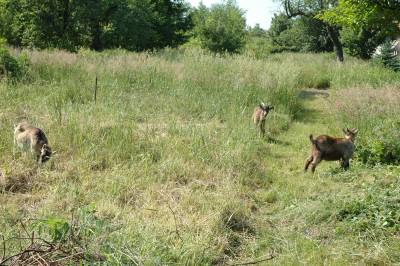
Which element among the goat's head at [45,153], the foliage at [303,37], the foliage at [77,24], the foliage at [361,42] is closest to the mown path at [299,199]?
the goat's head at [45,153]

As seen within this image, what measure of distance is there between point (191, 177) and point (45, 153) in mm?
1959

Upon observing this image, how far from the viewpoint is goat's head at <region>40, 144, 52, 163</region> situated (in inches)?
229

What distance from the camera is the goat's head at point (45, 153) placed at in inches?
229

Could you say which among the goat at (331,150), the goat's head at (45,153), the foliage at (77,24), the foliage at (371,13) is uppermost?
the foliage at (371,13)

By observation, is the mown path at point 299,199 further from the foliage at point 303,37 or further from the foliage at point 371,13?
the foliage at point 303,37

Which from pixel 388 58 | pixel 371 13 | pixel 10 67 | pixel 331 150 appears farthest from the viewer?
pixel 388 58

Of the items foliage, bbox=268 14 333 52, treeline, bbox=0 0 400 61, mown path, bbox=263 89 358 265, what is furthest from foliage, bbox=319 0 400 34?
foliage, bbox=268 14 333 52

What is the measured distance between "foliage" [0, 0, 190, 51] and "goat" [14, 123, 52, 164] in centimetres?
1485

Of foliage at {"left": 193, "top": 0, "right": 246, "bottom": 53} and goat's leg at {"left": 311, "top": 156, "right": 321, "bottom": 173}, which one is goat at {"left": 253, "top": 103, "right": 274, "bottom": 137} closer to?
goat's leg at {"left": 311, "top": 156, "right": 321, "bottom": 173}

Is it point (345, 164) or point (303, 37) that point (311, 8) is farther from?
point (345, 164)

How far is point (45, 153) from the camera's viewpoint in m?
5.88

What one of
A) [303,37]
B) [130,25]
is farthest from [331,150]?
[303,37]

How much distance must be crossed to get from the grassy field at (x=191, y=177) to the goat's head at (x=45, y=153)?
0.46 ft

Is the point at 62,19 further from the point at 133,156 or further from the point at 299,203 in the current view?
the point at 299,203
